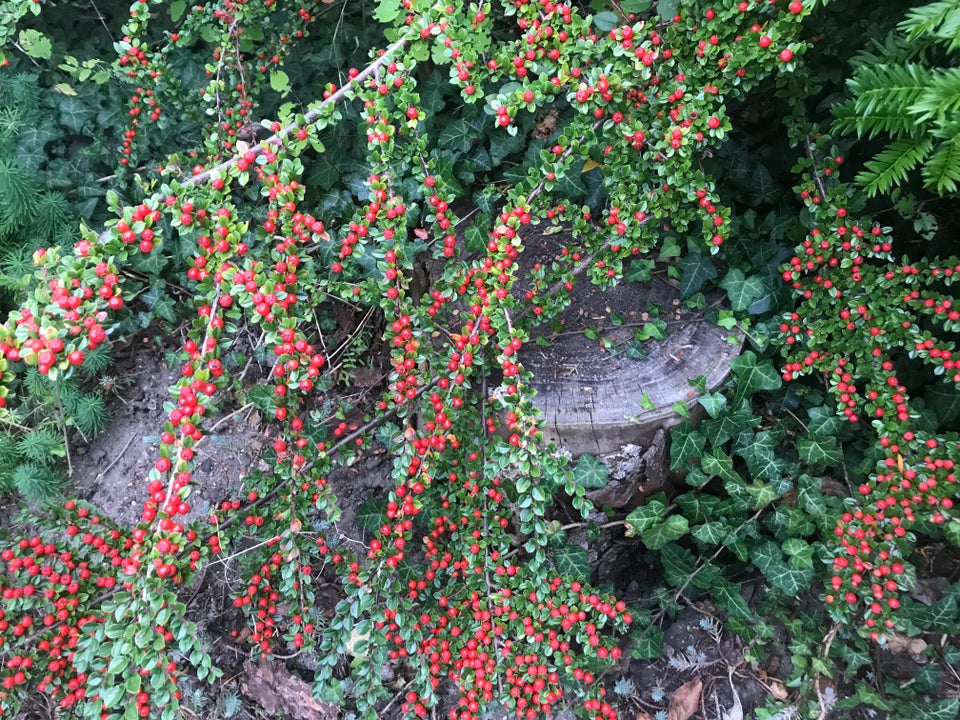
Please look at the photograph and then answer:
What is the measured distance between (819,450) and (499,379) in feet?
4.35

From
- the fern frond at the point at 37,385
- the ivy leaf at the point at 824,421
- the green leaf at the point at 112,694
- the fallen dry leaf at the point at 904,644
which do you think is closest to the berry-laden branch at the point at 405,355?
the green leaf at the point at 112,694

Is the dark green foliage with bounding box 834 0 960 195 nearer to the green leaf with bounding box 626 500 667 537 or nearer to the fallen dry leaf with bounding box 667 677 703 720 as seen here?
the green leaf with bounding box 626 500 667 537

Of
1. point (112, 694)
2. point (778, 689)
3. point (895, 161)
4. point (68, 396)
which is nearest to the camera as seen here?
point (112, 694)

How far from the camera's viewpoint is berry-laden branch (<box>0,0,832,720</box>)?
5.75 ft

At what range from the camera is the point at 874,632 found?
207cm

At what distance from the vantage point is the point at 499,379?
8.68ft

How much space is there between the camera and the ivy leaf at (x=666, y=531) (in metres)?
2.48

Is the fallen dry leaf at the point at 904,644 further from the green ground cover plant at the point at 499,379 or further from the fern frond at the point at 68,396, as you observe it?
the fern frond at the point at 68,396

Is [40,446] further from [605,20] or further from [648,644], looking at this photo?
[605,20]

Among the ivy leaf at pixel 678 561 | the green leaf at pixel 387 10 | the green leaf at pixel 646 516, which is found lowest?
the ivy leaf at pixel 678 561

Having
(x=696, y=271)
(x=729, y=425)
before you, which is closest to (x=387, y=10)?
(x=696, y=271)

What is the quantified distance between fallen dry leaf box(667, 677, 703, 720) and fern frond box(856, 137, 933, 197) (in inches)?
84.2

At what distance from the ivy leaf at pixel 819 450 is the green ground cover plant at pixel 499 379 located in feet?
0.05

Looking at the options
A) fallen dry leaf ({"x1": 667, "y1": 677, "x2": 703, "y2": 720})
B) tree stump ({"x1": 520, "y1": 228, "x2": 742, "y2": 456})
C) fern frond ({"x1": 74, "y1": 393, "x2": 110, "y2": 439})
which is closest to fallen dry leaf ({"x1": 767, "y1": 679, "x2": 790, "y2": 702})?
fallen dry leaf ({"x1": 667, "y1": 677, "x2": 703, "y2": 720})
